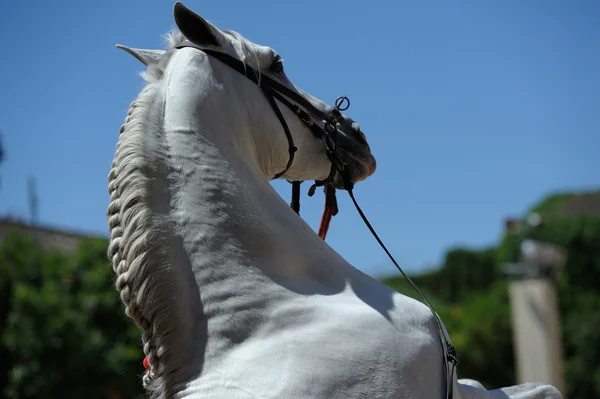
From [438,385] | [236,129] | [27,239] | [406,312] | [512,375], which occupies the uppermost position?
[236,129]

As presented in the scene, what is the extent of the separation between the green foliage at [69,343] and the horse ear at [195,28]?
14.0 m

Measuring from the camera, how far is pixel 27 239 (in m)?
20.8

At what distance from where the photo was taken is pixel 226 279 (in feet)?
8.98

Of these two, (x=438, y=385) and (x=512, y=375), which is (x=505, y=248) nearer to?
(x=512, y=375)

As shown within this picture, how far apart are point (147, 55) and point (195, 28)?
257 mm

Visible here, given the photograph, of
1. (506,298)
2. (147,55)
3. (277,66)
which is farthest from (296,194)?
(506,298)

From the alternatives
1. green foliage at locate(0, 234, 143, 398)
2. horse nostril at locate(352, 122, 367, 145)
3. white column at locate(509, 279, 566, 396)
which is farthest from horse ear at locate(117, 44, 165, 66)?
white column at locate(509, 279, 566, 396)

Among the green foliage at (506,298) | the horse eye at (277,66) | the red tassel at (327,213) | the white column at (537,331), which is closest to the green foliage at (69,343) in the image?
the white column at (537,331)

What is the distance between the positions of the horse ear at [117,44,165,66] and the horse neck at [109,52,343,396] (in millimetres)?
270

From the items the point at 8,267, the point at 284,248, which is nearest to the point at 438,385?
the point at 284,248

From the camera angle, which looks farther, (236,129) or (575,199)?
(575,199)

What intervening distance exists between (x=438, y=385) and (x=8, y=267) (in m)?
18.1

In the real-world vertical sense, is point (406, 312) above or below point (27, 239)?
above

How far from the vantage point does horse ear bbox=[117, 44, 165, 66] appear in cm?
322
